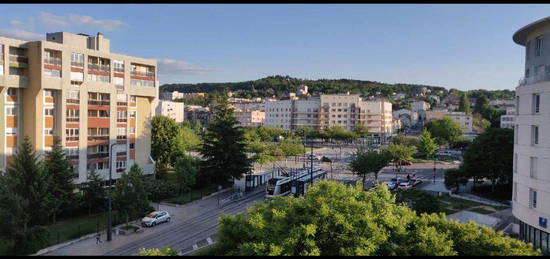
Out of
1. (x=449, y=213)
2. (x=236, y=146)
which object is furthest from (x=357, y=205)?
(x=236, y=146)

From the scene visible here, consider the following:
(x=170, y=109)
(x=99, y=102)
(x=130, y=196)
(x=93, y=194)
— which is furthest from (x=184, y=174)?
(x=170, y=109)

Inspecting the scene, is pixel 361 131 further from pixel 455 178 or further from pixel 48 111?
pixel 48 111

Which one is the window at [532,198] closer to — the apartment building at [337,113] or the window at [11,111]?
the window at [11,111]

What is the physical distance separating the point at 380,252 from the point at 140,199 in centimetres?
1828

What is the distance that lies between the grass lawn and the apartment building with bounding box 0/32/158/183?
269 inches

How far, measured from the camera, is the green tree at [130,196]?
91.4 ft

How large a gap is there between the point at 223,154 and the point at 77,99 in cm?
1379

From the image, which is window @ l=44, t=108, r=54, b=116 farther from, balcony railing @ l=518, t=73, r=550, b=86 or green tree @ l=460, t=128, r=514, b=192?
green tree @ l=460, t=128, r=514, b=192

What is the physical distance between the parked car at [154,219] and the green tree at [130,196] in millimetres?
710

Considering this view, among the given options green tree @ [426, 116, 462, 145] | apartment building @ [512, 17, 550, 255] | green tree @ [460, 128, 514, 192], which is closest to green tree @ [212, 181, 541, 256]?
apartment building @ [512, 17, 550, 255]

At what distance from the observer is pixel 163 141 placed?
49.9m

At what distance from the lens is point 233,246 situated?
1591 centimetres

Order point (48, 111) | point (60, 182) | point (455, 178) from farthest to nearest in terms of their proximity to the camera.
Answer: point (455, 178), point (48, 111), point (60, 182)

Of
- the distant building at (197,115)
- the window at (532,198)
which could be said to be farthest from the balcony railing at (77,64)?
the distant building at (197,115)
